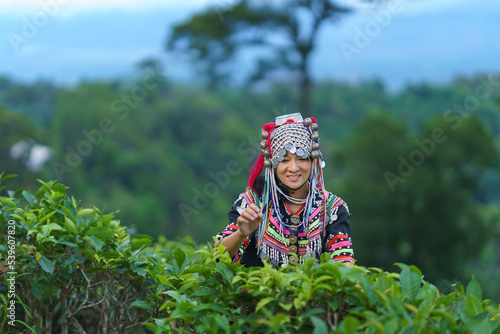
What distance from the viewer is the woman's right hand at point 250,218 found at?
2.96m

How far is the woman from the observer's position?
3291mm

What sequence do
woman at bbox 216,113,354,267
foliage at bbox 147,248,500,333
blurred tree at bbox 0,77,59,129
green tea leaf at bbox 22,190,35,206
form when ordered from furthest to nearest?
blurred tree at bbox 0,77,59,129
green tea leaf at bbox 22,190,35,206
woman at bbox 216,113,354,267
foliage at bbox 147,248,500,333

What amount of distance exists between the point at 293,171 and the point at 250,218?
46 cm

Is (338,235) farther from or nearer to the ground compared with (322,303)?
farther from the ground

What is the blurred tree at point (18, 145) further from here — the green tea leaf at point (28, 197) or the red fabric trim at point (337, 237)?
the red fabric trim at point (337, 237)

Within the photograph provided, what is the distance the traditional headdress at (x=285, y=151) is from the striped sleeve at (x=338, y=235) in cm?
6

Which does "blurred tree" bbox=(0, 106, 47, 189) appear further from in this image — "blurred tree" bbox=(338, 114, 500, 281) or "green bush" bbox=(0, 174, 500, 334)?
"green bush" bbox=(0, 174, 500, 334)

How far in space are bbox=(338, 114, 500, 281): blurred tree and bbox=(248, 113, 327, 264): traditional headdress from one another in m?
11.3

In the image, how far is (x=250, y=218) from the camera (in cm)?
296

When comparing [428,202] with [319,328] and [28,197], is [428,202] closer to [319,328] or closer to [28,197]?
[28,197]

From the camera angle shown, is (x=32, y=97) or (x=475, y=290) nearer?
(x=475, y=290)

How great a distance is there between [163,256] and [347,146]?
12.0 metres

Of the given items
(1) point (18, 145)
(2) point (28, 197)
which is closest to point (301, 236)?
(2) point (28, 197)

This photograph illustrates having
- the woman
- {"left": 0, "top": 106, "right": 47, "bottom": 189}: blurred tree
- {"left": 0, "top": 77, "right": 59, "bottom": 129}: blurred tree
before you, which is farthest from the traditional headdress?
{"left": 0, "top": 77, "right": 59, "bottom": 129}: blurred tree
